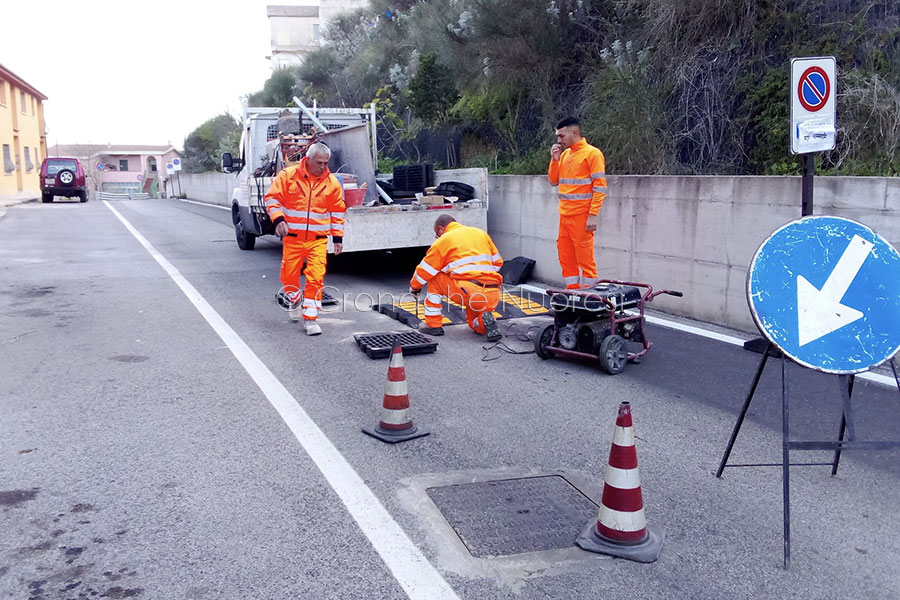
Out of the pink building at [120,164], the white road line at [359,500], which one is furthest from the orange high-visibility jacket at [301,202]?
the pink building at [120,164]

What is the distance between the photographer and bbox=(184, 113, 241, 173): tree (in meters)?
45.1

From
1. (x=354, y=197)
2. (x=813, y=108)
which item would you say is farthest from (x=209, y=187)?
(x=813, y=108)

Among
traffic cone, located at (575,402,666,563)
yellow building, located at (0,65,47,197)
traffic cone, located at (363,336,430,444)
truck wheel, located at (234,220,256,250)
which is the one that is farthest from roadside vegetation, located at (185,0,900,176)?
yellow building, located at (0,65,47,197)

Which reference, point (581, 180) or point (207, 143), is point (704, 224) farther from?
point (207, 143)

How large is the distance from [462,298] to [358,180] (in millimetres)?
5169

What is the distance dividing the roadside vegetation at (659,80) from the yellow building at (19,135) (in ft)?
112

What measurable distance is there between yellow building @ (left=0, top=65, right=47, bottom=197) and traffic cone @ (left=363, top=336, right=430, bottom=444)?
42.8m

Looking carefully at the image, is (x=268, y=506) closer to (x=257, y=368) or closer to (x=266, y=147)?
(x=257, y=368)

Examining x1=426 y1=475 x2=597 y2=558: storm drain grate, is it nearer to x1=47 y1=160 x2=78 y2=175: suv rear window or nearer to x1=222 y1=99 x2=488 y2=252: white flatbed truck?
x1=222 y1=99 x2=488 y2=252: white flatbed truck

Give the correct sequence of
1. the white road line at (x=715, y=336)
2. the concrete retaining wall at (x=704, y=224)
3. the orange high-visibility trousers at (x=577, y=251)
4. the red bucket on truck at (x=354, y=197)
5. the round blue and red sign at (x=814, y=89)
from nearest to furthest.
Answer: the round blue and red sign at (x=814, y=89) < the white road line at (x=715, y=336) < the concrete retaining wall at (x=704, y=224) < the orange high-visibility trousers at (x=577, y=251) < the red bucket on truck at (x=354, y=197)

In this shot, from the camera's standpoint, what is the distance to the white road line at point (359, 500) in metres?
3.33

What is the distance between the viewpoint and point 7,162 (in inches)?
1716

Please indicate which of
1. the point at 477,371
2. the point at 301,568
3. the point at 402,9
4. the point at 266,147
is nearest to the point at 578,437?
the point at 477,371

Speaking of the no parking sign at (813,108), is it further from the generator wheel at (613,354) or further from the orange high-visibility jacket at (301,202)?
the orange high-visibility jacket at (301,202)
